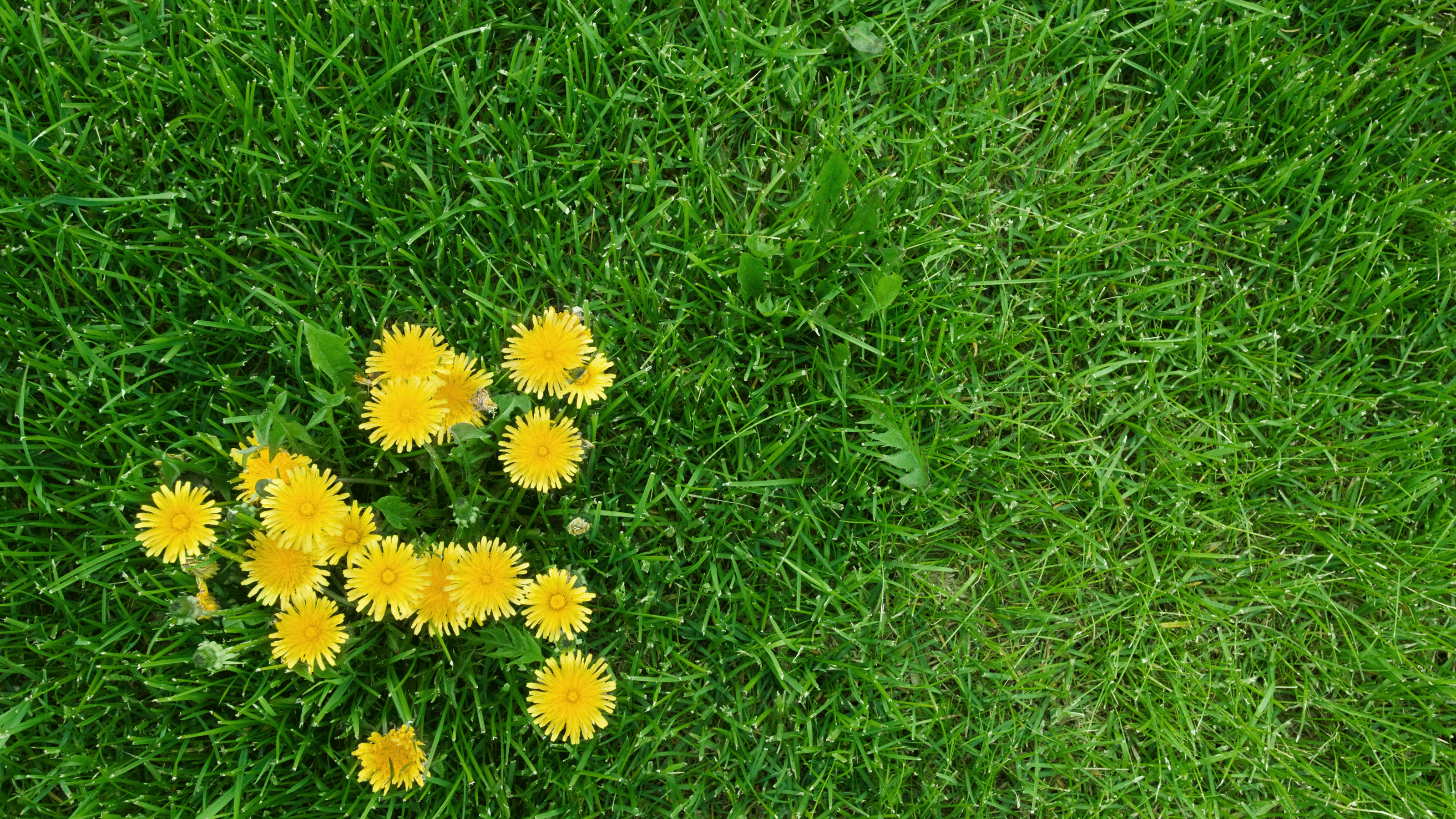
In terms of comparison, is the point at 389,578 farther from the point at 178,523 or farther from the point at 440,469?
the point at 178,523

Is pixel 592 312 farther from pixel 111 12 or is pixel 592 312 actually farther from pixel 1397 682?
pixel 1397 682

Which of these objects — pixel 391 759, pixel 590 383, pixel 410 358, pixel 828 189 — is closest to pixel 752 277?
pixel 828 189

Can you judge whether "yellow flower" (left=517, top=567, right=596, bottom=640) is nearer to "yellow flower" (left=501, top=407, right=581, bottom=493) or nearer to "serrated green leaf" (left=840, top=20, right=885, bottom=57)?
"yellow flower" (left=501, top=407, right=581, bottom=493)

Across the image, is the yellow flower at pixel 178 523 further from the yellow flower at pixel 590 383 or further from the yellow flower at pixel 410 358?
the yellow flower at pixel 590 383

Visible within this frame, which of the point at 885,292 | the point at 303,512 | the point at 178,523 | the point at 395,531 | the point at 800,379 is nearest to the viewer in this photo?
the point at 303,512

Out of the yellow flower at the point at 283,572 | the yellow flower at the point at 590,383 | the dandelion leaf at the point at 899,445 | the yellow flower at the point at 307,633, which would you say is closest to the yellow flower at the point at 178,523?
Answer: the yellow flower at the point at 283,572

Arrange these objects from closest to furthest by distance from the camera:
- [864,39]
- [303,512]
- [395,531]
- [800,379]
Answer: [303,512] → [395,531] → [800,379] → [864,39]

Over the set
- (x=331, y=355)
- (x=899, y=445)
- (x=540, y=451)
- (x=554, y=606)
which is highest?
(x=331, y=355)
